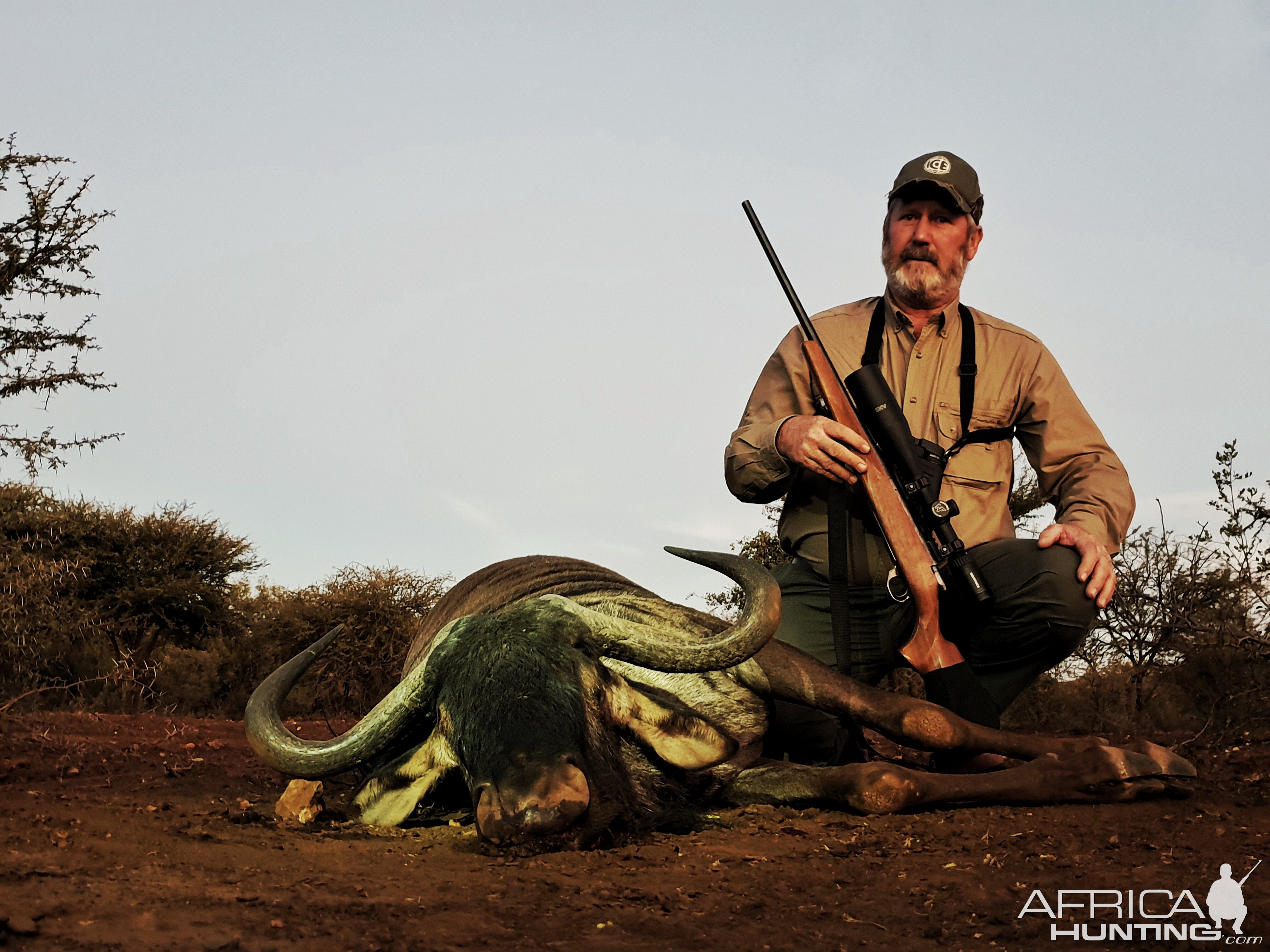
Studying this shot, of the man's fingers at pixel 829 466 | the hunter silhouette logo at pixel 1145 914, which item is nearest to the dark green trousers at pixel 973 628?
the man's fingers at pixel 829 466

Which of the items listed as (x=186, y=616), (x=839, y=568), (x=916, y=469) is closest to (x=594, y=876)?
(x=839, y=568)

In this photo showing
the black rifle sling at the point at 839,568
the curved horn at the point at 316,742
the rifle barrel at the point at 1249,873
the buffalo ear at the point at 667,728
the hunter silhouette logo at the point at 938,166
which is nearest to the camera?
the rifle barrel at the point at 1249,873

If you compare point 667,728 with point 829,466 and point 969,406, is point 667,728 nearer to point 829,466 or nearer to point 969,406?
point 829,466

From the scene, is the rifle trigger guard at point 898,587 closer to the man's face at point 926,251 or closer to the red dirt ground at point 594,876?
the red dirt ground at point 594,876

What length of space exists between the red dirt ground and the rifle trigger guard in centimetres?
105

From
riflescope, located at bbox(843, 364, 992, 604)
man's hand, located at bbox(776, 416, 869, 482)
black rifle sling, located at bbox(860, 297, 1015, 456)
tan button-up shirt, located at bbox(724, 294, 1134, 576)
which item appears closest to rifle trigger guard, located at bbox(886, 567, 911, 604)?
riflescope, located at bbox(843, 364, 992, 604)

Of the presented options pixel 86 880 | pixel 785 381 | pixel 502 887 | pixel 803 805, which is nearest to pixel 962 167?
pixel 785 381

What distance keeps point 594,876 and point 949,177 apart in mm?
3770

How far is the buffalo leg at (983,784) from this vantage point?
159 inches

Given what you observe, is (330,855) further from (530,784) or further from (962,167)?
(962,167)

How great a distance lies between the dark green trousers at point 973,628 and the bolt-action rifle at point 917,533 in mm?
113

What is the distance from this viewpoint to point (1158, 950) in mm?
2436

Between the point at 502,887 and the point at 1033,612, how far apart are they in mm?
2912

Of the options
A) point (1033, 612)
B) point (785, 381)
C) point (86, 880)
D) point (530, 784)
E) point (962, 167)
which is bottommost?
point (86, 880)
